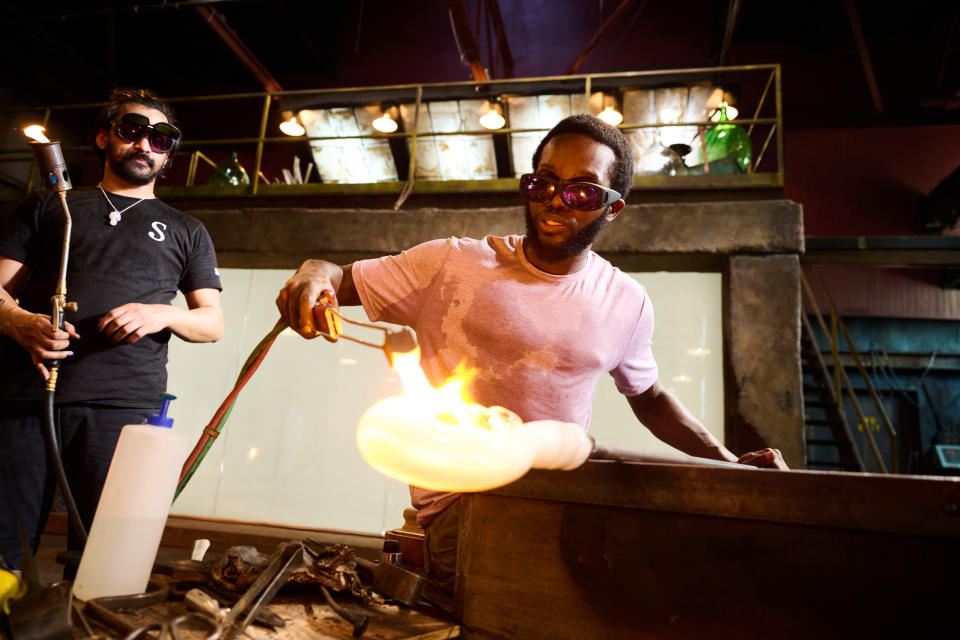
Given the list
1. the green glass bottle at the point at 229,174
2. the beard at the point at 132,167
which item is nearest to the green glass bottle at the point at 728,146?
the beard at the point at 132,167

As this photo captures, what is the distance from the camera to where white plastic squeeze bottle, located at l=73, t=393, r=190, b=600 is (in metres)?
1.19

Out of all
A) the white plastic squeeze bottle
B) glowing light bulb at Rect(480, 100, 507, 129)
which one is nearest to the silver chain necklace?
the white plastic squeeze bottle

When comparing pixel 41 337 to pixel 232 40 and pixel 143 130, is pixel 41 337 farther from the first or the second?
pixel 232 40

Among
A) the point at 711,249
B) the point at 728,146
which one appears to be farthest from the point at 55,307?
the point at 728,146

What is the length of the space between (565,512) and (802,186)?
10299mm

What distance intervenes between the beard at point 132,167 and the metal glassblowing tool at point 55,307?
265 millimetres

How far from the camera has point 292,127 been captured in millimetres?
8508

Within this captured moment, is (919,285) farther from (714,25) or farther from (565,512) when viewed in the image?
(565,512)

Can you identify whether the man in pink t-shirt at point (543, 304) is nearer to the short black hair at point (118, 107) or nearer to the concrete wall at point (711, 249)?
the short black hair at point (118, 107)

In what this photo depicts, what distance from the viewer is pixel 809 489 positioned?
102 centimetres

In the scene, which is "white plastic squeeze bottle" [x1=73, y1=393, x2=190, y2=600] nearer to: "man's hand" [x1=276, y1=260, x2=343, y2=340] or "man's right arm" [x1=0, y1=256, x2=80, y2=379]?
"man's hand" [x1=276, y1=260, x2=343, y2=340]

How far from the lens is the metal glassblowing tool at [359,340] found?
1.25 metres

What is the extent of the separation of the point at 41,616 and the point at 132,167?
1.96 m

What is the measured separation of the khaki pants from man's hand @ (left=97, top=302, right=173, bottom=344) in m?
1.27
